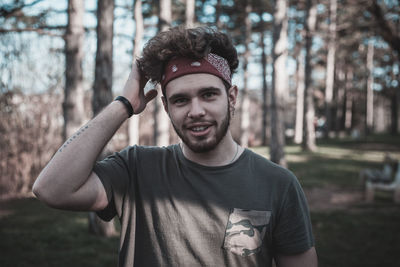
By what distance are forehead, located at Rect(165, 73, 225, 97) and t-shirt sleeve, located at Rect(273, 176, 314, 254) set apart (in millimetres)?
741

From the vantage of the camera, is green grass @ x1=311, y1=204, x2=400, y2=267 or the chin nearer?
the chin

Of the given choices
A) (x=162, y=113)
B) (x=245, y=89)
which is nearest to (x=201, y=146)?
(x=162, y=113)

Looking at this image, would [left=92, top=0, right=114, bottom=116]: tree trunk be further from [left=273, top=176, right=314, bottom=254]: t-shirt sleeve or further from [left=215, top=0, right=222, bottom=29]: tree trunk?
[left=215, top=0, right=222, bottom=29]: tree trunk

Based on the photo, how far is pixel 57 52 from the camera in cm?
835

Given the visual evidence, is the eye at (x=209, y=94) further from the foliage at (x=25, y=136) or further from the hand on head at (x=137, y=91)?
the foliage at (x=25, y=136)

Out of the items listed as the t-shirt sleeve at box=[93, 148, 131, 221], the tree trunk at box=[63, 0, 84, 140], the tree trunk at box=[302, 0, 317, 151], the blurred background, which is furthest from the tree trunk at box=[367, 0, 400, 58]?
the tree trunk at box=[302, 0, 317, 151]

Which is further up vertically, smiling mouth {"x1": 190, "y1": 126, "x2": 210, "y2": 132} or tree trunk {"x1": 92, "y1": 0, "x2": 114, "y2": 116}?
tree trunk {"x1": 92, "y1": 0, "x2": 114, "y2": 116}

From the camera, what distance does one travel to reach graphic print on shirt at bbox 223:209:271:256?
1.67 meters

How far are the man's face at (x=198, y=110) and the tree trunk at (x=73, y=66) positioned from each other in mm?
4629

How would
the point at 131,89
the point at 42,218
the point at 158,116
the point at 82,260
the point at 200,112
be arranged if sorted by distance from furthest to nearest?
1. the point at 158,116
2. the point at 42,218
3. the point at 82,260
4. the point at 131,89
5. the point at 200,112

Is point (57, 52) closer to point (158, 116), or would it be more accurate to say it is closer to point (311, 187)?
point (158, 116)

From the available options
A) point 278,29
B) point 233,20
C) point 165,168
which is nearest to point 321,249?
point 165,168

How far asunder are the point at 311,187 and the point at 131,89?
8544 mm

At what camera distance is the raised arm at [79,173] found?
156 centimetres
